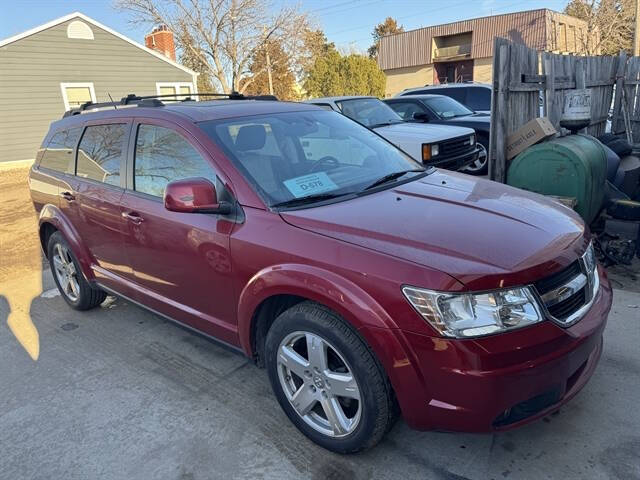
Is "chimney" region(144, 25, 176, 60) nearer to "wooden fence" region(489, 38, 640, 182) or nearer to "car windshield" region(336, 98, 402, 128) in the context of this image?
"car windshield" region(336, 98, 402, 128)

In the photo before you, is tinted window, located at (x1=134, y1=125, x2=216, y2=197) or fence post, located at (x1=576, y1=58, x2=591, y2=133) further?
fence post, located at (x1=576, y1=58, x2=591, y2=133)

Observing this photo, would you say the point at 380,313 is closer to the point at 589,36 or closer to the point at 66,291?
the point at 66,291

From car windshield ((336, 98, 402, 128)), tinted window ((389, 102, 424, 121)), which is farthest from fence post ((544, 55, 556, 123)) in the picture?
tinted window ((389, 102, 424, 121))

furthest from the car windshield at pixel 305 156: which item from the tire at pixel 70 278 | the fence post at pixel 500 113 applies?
the fence post at pixel 500 113

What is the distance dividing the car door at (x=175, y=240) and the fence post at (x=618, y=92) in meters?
10.00

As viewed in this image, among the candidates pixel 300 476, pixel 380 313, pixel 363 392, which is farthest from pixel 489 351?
pixel 300 476

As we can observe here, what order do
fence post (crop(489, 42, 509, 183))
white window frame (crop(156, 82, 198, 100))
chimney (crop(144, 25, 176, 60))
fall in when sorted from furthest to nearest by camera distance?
chimney (crop(144, 25, 176, 60)) < white window frame (crop(156, 82, 198, 100)) < fence post (crop(489, 42, 509, 183))

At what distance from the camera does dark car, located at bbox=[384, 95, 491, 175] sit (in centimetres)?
909

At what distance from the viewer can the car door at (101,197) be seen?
11.8 ft

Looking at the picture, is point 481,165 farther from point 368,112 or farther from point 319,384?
point 319,384

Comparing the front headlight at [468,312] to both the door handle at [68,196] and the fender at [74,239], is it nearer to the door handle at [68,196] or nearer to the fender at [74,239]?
the fender at [74,239]

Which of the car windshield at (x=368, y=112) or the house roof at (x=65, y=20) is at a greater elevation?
the house roof at (x=65, y=20)

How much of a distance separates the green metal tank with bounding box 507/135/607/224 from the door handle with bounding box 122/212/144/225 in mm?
4209

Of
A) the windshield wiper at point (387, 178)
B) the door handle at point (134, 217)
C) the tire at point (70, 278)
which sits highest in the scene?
the windshield wiper at point (387, 178)
